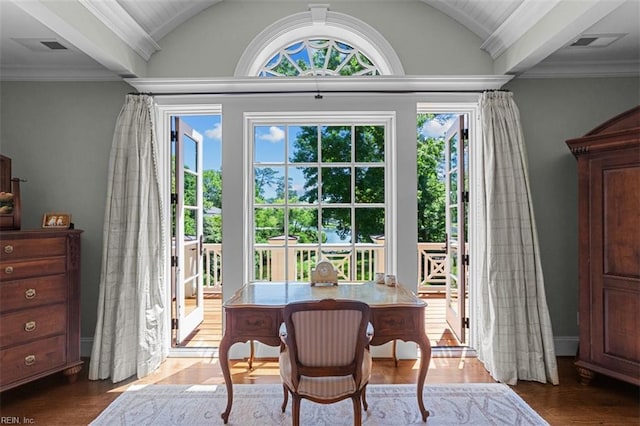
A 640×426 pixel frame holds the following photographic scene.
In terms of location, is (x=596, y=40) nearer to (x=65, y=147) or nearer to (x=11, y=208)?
(x=65, y=147)

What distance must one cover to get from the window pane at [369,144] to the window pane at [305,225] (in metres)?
0.69

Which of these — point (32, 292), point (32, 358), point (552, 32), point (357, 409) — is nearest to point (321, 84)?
point (552, 32)

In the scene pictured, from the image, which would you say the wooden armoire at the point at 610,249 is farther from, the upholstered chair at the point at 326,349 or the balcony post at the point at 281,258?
the balcony post at the point at 281,258

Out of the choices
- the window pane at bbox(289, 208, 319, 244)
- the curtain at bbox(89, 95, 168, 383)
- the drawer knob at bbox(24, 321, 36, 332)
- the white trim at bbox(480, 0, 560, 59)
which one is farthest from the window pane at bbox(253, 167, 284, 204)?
the white trim at bbox(480, 0, 560, 59)

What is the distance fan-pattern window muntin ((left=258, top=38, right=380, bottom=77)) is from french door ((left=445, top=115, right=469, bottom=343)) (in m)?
1.08

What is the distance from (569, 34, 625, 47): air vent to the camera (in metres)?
2.62

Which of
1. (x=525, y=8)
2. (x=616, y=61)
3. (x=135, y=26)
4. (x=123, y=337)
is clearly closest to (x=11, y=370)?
(x=123, y=337)

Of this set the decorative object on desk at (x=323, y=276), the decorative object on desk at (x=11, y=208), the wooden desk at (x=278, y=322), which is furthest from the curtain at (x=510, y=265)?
the decorative object on desk at (x=11, y=208)

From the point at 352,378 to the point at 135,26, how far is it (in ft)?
9.81

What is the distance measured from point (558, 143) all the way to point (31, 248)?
175 inches

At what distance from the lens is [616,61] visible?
3041 millimetres

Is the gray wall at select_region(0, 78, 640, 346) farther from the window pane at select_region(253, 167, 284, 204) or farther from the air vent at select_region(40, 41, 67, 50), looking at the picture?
the window pane at select_region(253, 167, 284, 204)

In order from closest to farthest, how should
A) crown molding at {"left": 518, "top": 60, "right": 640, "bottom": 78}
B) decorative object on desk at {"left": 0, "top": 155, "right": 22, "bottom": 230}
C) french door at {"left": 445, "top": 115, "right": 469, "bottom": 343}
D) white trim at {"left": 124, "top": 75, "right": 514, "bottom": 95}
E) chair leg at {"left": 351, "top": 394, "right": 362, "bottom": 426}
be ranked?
chair leg at {"left": 351, "top": 394, "right": 362, "bottom": 426}
decorative object on desk at {"left": 0, "top": 155, "right": 22, "bottom": 230}
white trim at {"left": 124, "top": 75, "right": 514, "bottom": 95}
crown molding at {"left": 518, "top": 60, "right": 640, "bottom": 78}
french door at {"left": 445, "top": 115, "right": 469, "bottom": 343}

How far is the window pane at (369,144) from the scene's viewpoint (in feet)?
10.6
